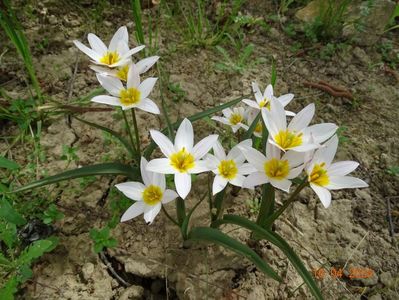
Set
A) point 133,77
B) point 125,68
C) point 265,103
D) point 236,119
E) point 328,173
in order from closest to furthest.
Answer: point 328,173, point 133,77, point 125,68, point 265,103, point 236,119

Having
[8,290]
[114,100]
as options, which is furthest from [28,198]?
[114,100]

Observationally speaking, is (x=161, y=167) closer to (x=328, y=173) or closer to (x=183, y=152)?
(x=183, y=152)

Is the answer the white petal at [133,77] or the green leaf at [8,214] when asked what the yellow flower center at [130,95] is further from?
the green leaf at [8,214]

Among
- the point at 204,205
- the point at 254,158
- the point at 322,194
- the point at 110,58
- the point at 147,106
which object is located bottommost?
the point at 204,205

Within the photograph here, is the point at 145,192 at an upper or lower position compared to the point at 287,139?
lower

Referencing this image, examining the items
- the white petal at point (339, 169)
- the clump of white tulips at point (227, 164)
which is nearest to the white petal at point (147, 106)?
the clump of white tulips at point (227, 164)
